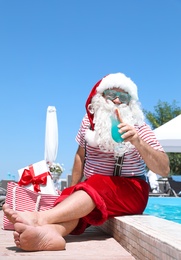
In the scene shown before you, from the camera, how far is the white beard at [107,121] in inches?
136

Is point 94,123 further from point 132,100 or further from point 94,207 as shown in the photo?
point 94,207

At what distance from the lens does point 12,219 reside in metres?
2.65

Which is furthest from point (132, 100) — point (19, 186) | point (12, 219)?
point (12, 219)

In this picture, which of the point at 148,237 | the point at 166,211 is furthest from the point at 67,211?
the point at 166,211

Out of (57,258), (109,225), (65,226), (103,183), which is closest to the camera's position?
(57,258)

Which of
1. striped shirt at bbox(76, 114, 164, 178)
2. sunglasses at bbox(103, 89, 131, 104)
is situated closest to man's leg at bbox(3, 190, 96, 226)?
striped shirt at bbox(76, 114, 164, 178)

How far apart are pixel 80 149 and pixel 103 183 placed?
0.72m

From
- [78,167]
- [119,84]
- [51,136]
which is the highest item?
[51,136]

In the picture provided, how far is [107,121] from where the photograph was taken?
11.5 feet

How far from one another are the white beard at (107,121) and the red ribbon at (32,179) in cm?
73

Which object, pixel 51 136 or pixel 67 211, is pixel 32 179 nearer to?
pixel 67 211

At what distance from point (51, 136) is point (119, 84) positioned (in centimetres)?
828

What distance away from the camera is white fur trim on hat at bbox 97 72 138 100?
371 centimetres

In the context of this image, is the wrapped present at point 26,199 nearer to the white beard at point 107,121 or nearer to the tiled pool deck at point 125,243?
the tiled pool deck at point 125,243
